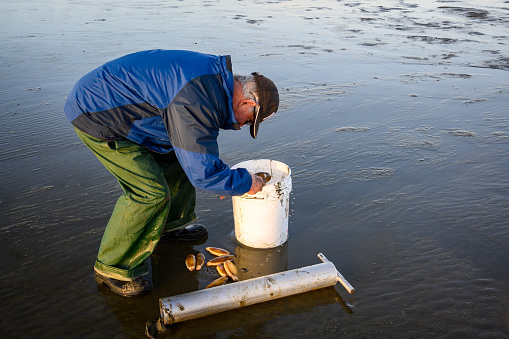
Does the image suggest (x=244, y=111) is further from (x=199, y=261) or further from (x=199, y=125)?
(x=199, y=261)

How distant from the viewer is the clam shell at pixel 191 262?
3.63 m

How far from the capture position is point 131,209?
322cm

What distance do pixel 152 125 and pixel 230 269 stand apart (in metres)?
1.25

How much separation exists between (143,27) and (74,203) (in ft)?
31.4

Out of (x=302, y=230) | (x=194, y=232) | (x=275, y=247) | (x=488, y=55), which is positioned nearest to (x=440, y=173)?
(x=302, y=230)

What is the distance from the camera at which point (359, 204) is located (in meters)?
4.45

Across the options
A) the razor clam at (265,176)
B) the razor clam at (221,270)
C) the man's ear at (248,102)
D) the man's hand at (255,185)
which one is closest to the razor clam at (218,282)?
the razor clam at (221,270)

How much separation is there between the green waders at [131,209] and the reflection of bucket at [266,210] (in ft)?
2.10

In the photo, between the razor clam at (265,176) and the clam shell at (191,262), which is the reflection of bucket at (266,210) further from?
the clam shell at (191,262)

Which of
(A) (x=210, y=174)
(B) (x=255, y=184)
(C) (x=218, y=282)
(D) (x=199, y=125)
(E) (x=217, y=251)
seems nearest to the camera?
(D) (x=199, y=125)

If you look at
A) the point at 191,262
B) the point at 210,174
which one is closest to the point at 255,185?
the point at 210,174

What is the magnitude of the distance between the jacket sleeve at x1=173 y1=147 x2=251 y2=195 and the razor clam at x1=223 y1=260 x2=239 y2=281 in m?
0.70

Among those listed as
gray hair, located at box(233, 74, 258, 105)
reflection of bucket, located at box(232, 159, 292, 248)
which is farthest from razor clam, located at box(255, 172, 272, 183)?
gray hair, located at box(233, 74, 258, 105)

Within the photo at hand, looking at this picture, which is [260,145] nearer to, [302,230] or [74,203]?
[302,230]
